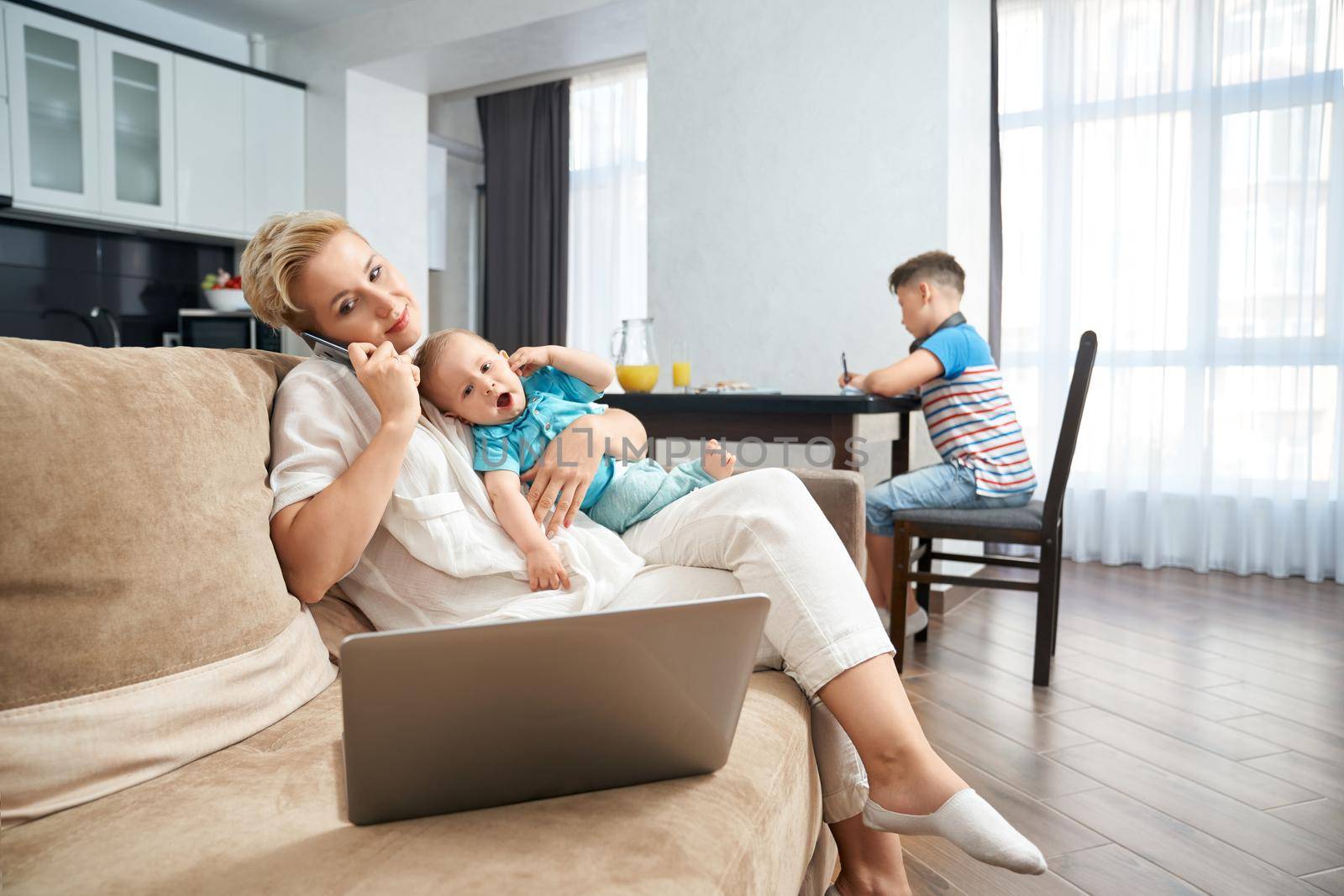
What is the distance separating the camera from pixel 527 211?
573cm

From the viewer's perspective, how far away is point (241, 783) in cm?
81

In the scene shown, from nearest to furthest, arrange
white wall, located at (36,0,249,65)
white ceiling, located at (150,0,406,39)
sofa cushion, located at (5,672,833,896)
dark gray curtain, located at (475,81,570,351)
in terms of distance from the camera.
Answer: sofa cushion, located at (5,672,833,896)
white wall, located at (36,0,249,65)
white ceiling, located at (150,0,406,39)
dark gray curtain, located at (475,81,570,351)

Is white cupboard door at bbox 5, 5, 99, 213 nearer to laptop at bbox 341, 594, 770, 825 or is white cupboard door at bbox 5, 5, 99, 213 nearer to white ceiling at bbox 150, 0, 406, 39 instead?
white ceiling at bbox 150, 0, 406, 39

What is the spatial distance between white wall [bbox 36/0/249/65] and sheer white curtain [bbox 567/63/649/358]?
190 centimetres

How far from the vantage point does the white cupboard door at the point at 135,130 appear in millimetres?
3939

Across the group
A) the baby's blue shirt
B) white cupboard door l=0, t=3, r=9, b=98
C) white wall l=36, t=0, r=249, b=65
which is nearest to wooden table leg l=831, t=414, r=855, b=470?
the baby's blue shirt

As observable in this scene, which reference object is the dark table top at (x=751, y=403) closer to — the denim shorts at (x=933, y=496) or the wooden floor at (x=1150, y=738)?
the denim shorts at (x=933, y=496)

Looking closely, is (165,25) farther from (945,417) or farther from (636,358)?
(945,417)

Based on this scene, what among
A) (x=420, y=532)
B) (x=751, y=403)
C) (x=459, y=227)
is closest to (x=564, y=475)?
(x=420, y=532)

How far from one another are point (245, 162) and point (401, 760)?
14.9ft

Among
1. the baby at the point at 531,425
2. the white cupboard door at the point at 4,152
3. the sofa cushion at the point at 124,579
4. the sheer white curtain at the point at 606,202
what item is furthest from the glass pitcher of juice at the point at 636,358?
the white cupboard door at the point at 4,152

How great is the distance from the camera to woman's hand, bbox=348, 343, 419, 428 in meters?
1.06

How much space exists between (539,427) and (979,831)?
2.60 feet

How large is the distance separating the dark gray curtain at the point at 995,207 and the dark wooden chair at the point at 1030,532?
64.1 inches
